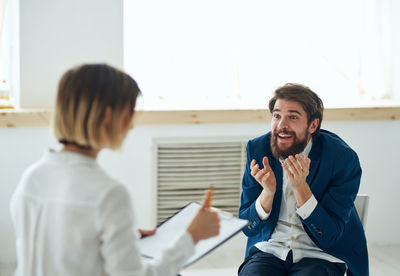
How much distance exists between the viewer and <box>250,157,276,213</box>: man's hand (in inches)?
79.4

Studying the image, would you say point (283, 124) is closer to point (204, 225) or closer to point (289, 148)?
point (289, 148)

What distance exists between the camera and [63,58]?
3.07 metres

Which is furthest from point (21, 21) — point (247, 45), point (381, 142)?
point (381, 142)

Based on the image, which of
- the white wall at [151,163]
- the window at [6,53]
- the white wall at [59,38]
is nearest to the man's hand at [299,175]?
the white wall at [151,163]

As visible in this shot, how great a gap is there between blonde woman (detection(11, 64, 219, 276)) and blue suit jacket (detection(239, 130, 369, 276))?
808mm

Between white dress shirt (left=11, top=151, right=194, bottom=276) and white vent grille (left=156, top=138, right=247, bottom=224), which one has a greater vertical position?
white dress shirt (left=11, top=151, right=194, bottom=276)

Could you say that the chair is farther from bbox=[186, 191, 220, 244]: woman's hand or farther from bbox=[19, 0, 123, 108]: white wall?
bbox=[19, 0, 123, 108]: white wall

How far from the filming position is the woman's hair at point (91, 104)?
126 centimetres

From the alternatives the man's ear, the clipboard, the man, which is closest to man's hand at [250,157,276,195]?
the man

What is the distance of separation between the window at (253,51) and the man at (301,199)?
1181 mm

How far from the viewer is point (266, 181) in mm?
2021

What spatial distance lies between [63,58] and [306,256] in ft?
5.85

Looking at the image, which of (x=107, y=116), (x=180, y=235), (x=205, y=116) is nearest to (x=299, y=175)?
(x=180, y=235)

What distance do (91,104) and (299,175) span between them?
37.4 inches
